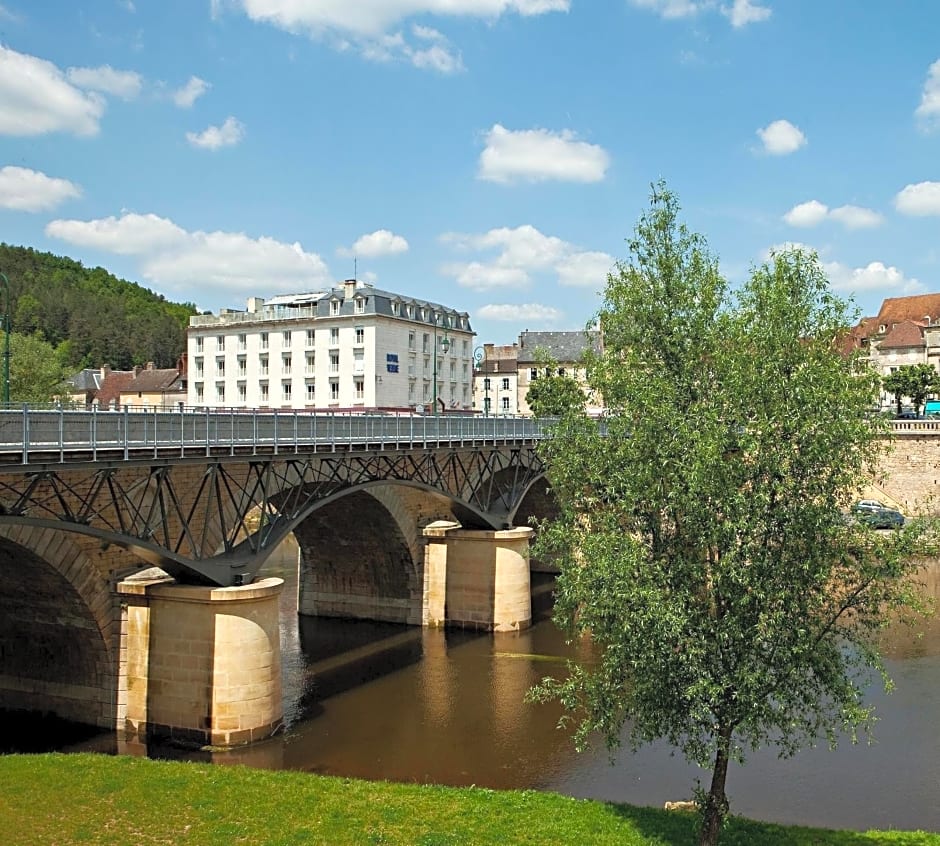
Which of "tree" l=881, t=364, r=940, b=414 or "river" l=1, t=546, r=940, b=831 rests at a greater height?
"tree" l=881, t=364, r=940, b=414

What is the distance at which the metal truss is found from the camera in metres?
19.3

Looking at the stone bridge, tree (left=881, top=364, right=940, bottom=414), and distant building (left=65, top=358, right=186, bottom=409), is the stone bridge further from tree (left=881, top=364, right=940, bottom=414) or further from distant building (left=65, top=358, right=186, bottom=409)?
distant building (left=65, top=358, right=186, bottom=409)

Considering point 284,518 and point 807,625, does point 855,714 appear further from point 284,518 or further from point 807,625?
point 284,518

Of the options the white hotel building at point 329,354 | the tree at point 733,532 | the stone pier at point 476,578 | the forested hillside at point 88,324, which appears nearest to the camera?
the tree at point 733,532

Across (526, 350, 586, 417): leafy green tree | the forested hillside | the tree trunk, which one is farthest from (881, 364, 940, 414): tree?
the forested hillside

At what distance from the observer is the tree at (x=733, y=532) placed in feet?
40.4

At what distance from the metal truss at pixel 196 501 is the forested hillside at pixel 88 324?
84.6 meters

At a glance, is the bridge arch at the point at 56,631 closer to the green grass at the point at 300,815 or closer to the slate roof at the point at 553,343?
the green grass at the point at 300,815

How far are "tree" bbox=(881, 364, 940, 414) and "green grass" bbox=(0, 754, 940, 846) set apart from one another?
228ft

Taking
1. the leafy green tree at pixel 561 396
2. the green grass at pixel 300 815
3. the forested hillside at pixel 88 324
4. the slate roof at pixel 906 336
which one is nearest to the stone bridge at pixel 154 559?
the green grass at pixel 300 815

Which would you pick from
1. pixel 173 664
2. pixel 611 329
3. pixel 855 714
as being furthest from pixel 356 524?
pixel 855 714

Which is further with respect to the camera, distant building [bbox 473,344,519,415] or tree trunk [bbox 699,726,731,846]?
distant building [bbox 473,344,519,415]

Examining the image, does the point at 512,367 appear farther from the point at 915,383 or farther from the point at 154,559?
the point at 154,559

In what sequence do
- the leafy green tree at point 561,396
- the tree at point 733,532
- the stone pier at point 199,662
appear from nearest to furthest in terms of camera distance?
the tree at point 733,532 → the leafy green tree at point 561,396 → the stone pier at point 199,662
